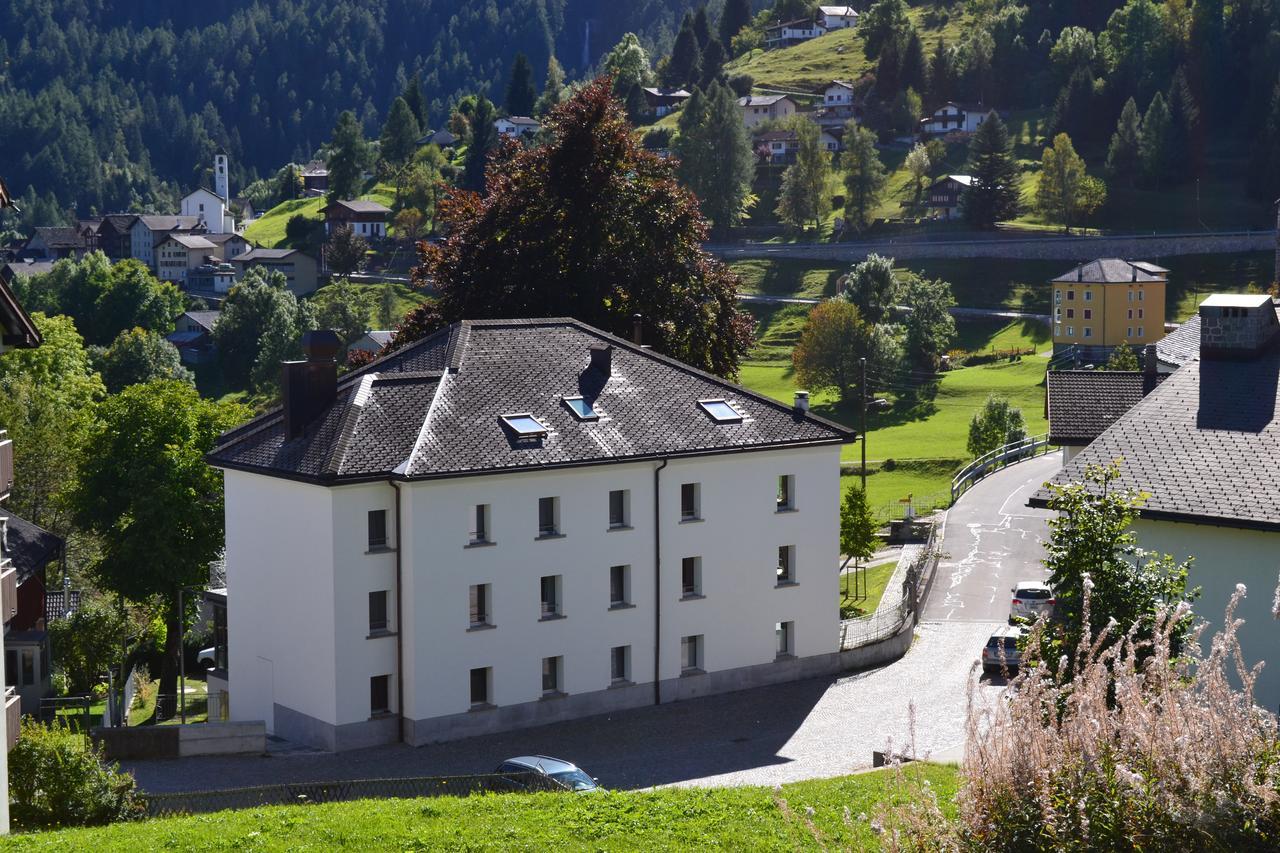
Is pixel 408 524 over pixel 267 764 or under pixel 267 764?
over

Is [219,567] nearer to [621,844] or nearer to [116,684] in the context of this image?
[116,684]

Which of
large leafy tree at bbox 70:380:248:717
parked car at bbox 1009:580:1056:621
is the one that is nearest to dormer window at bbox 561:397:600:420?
parked car at bbox 1009:580:1056:621

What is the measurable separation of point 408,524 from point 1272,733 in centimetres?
2574

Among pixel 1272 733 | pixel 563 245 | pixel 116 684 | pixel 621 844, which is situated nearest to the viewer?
pixel 1272 733

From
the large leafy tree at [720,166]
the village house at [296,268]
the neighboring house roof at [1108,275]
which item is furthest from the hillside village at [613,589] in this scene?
the village house at [296,268]

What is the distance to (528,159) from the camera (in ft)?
186

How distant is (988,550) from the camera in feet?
190

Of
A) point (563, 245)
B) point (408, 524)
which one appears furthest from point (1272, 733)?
point (563, 245)

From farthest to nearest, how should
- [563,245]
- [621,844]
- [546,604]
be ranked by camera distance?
[563,245], [546,604], [621,844]

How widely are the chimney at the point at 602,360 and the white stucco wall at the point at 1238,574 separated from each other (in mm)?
18964

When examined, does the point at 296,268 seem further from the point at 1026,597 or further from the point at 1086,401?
the point at 1026,597

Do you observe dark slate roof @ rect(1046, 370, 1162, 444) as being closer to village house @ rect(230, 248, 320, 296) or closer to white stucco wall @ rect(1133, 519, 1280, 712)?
white stucco wall @ rect(1133, 519, 1280, 712)

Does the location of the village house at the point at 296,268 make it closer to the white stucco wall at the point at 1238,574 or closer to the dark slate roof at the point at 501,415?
the dark slate roof at the point at 501,415

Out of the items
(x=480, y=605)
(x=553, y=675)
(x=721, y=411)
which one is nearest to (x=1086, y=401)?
(x=721, y=411)
